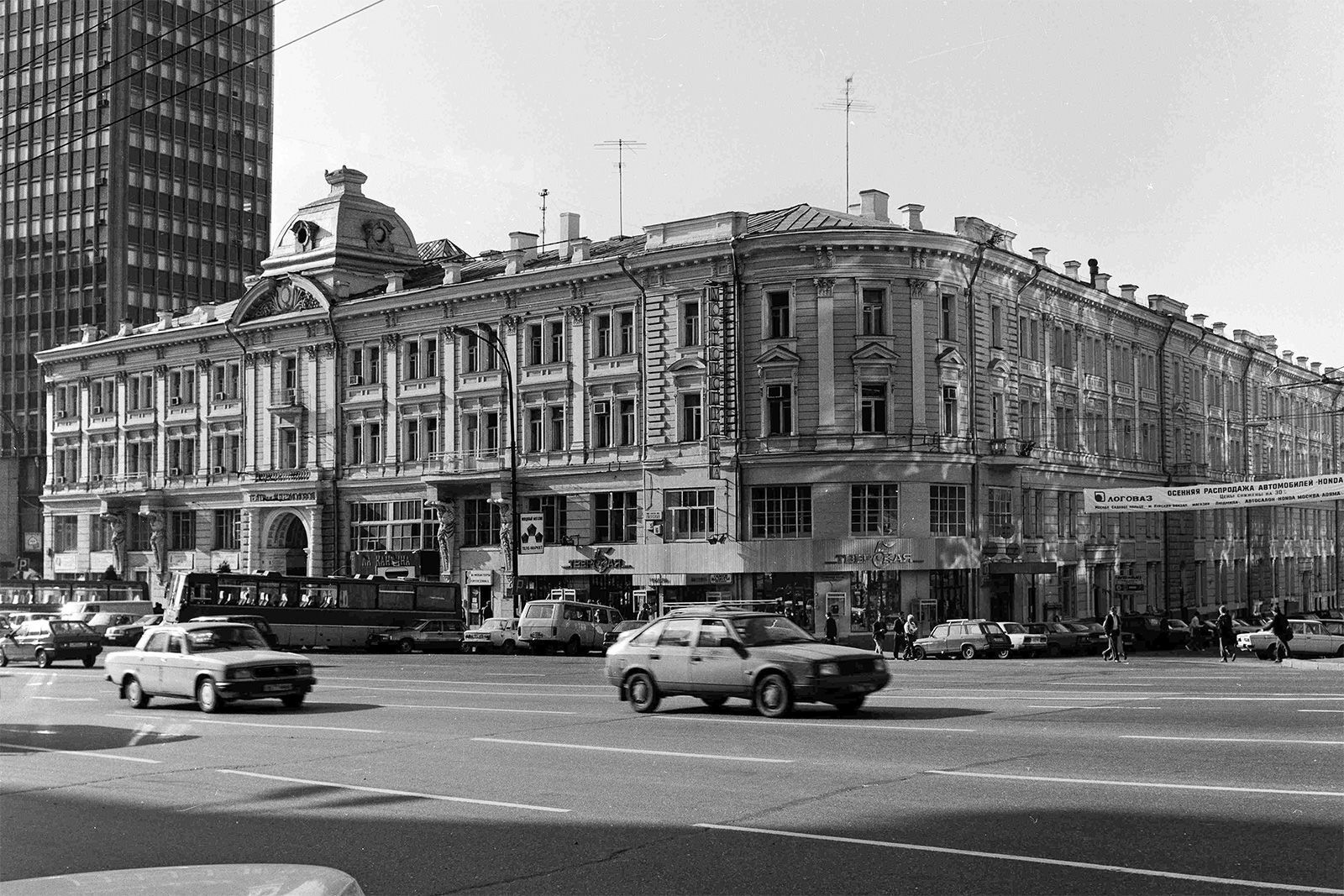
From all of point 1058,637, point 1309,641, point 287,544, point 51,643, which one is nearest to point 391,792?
point 51,643

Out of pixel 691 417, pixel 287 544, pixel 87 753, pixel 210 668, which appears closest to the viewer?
pixel 87 753

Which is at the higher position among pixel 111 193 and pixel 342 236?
pixel 111 193

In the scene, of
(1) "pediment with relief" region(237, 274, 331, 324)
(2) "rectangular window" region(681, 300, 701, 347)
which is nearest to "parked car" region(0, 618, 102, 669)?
(2) "rectangular window" region(681, 300, 701, 347)

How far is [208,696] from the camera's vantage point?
899 inches

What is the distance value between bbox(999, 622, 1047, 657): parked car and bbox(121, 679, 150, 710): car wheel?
26927 millimetres

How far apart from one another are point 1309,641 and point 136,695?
3439 cm

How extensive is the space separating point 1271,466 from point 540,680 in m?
65.1

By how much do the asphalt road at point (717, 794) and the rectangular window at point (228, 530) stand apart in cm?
4633

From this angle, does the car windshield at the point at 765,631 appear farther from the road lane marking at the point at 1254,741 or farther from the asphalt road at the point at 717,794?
the road lane marking at the point at 1254,741

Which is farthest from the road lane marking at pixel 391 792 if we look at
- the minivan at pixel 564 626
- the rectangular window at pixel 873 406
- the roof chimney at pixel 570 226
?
the roof chimney at pixel 570 226

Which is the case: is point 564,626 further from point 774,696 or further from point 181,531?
point 181,531

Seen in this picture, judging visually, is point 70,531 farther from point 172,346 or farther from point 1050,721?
point 1050,721

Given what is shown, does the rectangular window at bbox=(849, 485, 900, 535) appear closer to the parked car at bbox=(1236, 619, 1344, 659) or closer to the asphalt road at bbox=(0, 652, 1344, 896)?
the parked car at bbox=(1236, 619, 1344, 659)

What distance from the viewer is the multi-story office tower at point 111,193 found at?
100812 mm
